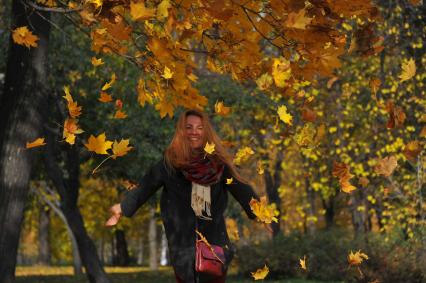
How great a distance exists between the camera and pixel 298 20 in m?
4.05

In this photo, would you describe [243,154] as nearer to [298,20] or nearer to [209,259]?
[209,259]

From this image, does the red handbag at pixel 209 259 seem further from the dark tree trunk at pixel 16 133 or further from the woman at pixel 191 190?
the dark tree trunk at pixel 16 133

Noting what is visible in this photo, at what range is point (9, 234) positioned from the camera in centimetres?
937

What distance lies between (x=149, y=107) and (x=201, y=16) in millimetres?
12568

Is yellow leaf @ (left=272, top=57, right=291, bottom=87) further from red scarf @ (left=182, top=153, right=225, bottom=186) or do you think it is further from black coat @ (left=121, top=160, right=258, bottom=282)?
black coat @ (left=121, top=160, right=258, bottom=282)

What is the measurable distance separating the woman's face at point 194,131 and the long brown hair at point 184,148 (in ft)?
0.07

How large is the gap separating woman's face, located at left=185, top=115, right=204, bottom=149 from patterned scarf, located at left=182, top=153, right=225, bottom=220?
0.09 meters

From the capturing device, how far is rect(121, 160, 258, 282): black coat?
5457 millimetres

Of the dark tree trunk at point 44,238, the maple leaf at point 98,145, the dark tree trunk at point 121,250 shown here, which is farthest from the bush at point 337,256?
the dark tree trunk at point 44,238

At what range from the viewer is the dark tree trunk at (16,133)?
9375 millimetres

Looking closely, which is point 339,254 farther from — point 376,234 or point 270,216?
point 270,216

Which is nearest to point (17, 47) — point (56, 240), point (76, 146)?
point (76, 146)

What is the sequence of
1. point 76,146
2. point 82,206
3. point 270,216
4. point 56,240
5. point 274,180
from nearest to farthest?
point 270,216 < point 76,146 < point 274,180 < point 82,206 < point 56,240

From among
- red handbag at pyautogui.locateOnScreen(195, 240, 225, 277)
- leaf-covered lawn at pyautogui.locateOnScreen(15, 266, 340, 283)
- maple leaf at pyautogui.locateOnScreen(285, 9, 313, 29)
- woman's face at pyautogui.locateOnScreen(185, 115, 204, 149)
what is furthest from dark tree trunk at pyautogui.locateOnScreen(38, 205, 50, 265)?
maple leaf at pyautogui.locateOnScreen(285, 9, 313, 29)
